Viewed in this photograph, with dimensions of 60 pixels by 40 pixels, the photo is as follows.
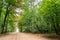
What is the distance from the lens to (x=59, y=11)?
19875 millimetres

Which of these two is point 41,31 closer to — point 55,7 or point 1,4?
point 1,4

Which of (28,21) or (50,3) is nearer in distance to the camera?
(50,3)

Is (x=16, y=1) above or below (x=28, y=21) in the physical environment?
above

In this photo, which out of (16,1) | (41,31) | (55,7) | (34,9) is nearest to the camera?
Result: (55,7)

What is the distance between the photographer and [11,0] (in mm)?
29922

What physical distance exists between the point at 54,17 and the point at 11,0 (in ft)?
38.8

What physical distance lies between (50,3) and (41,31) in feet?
60.9

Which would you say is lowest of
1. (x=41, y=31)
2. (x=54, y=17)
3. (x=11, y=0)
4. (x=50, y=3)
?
(x=41, y=31)

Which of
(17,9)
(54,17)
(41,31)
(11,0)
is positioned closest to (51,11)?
(54,17)

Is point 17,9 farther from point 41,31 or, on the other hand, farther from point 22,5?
point 41,31

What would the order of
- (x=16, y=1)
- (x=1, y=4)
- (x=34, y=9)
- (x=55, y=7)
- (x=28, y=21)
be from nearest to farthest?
(x=55, y=7), (x=1, y=4), (x=16, y=1), (x=34, y=9), (x=28, y=21)

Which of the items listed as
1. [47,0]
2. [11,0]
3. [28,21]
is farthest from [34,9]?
[47,0]

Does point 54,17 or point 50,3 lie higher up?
point 50,3

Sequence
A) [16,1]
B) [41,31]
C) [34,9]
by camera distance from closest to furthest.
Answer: [16,1] < [34,9] < [41,31]
